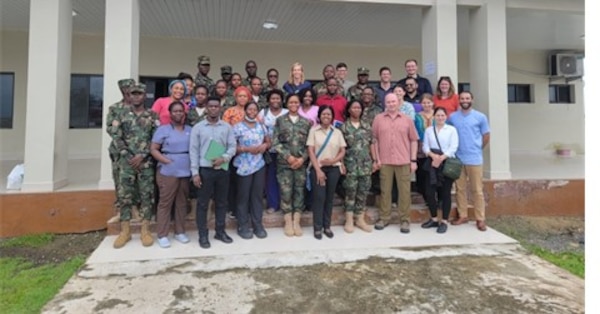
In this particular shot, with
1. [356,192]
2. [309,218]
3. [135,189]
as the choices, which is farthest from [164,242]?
[356,192]

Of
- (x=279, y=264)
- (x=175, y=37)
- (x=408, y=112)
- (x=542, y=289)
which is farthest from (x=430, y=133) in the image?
(x=175, y=37)

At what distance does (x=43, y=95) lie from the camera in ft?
14.1

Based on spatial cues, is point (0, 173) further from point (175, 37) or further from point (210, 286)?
point (210, 286)

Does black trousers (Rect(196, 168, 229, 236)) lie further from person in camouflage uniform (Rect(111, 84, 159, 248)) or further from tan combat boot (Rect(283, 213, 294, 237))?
tan combat boot (Rect(283, 213, 294, 237))

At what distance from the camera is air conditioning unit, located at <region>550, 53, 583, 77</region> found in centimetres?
973

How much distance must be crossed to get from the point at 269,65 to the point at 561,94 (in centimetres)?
834

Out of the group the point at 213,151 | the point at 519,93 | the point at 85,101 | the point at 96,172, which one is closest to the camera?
the point at 213,151

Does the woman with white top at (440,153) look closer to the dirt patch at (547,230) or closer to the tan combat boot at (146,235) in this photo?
the dirt patch at (547,230)

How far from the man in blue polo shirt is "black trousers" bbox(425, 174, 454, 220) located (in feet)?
0.78

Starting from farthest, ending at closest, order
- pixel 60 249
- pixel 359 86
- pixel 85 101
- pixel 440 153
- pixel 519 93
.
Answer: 1. pixel 519 93
2. pixel 85 101
3. pixel 359 86
4. pixel 440 153
5. pixel 60 249

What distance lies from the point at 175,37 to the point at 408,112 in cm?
569

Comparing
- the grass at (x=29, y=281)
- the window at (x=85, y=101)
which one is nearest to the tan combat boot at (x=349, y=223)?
the grass at (x=29, y=281)

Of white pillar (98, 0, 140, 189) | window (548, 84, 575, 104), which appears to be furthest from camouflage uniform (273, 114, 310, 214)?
window (548, 84, 575, 104)

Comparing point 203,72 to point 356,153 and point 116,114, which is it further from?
point 356,153
